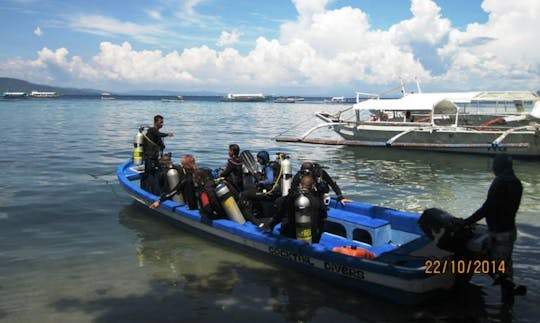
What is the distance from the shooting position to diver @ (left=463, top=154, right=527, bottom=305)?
231 inches

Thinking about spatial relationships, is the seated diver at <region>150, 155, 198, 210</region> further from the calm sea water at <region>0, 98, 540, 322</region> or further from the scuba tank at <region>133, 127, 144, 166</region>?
the scuba tank at <region>133, 127, 144, 166</region>

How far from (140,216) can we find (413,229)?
7.18 meters

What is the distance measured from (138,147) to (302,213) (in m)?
8.61

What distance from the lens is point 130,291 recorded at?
7.57 m

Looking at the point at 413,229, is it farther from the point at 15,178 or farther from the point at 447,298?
the point at 15,178

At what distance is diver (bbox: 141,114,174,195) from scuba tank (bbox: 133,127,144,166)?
888mm

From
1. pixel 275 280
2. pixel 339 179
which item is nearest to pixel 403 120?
pixel 339 179

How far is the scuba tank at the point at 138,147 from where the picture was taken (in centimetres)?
1423

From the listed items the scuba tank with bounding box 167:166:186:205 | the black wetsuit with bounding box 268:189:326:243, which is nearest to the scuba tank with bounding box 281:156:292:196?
the black wetsuit with bounding box 268:189:326:243

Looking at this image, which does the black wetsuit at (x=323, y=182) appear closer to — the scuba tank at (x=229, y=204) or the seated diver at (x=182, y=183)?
the scuba tank at (x=229, y=204)

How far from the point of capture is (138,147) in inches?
575

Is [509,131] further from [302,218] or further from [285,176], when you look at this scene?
[302,218]
